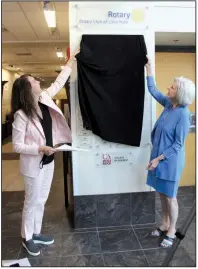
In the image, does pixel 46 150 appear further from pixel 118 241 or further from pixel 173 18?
pixel 173 18

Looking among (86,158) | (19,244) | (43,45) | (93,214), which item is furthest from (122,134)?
(43,45)

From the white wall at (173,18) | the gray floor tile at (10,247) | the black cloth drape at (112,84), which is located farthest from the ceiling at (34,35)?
the gray floor tile at (10,247)

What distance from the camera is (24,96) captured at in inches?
76.2

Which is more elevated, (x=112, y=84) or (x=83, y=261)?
(x=112, y=84)

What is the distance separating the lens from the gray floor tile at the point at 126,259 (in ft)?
6.52

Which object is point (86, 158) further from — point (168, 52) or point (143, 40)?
point (168, 52)

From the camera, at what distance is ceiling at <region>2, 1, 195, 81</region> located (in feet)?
12.1

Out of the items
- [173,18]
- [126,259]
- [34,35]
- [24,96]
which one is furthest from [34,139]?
[34,35]

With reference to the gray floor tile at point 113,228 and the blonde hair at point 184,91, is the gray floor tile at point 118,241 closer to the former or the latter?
the gray floor tile at point 113,228

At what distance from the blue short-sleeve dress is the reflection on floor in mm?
500

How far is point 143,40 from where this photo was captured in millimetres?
2326

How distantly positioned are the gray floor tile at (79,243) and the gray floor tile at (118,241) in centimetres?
7

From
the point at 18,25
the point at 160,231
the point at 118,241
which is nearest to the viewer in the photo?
the point at 118,241

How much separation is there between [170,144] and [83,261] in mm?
1169
